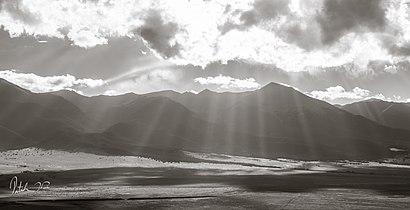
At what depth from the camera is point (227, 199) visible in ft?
127

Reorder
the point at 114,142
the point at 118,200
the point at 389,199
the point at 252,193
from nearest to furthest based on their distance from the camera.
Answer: the point at 118,200, the point at 389,199, the point at 252,193, the point at 114,142

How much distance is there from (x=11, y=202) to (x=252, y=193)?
72.0 ft

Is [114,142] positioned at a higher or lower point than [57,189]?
higher

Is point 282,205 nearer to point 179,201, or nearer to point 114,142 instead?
point 179,201

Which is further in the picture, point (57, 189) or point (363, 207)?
point (57, 189)

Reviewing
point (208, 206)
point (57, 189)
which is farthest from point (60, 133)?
point (208, 206)

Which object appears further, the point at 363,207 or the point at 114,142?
the point at 114,142

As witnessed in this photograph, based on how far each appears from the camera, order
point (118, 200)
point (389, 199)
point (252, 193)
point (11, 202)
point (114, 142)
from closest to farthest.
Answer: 1. point (11, 202)
2. point (118, 200)
3. point (389, 199)
4. point (252, 193)
5. point (114, 142)

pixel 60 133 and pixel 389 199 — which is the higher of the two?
pixel 60 133

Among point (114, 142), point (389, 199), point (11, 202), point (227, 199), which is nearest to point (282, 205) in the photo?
point (227, 199)

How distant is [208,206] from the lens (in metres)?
34.2

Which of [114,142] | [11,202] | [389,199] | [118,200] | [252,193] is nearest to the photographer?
[11,202]

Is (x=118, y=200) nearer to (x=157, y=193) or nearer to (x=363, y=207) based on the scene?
(x=157, y=193)

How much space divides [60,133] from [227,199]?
173 meters
